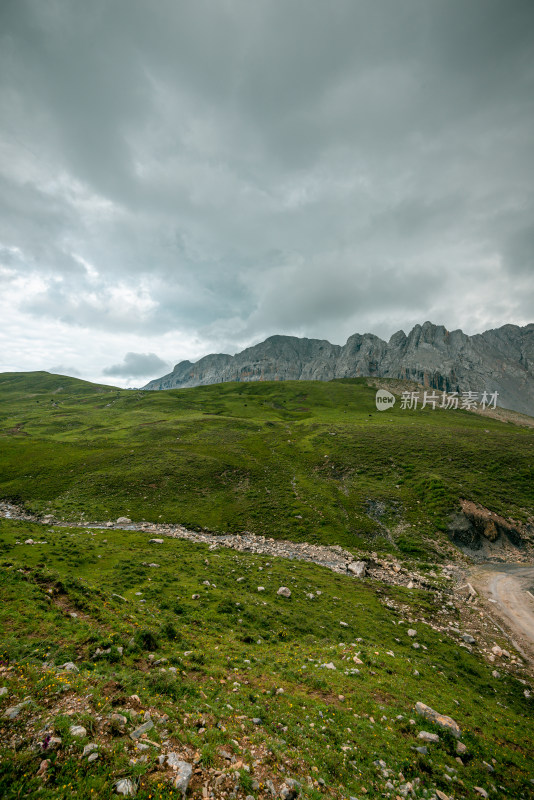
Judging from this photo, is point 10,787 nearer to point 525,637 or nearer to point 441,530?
point 525,637

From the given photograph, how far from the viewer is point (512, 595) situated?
1072 inches

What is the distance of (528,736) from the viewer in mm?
12773

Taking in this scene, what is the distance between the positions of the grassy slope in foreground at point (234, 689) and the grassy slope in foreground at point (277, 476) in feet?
51.7

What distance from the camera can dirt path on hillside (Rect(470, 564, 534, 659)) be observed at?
73.0 feet

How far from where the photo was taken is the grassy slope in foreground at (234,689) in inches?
283

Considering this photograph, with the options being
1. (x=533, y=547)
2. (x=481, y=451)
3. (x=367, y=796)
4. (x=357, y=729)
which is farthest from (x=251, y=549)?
(x=481, y=451)

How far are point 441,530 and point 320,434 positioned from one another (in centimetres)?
3979

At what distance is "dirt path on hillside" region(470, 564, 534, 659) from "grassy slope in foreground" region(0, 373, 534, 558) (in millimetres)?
5705

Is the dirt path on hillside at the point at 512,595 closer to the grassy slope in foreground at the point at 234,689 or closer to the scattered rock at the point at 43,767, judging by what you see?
the grassy slope in foreground at the point at 234,689

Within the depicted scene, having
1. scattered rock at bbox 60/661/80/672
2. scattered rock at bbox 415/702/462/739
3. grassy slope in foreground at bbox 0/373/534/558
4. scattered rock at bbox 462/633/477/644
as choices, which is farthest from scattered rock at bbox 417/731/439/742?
grassy slope in foreground at bbox 0/373/534/558

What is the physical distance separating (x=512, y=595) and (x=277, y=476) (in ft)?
109

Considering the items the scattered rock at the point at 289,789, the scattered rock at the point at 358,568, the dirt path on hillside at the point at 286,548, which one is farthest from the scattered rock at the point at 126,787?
the scattered rock at the point at 358,568

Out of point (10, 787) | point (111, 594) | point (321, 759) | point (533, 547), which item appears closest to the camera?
point (10, 787)

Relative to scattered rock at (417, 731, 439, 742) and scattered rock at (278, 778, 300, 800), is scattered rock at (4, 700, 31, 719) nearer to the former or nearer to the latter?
scattered rock at (278, 778, 300, 800)
